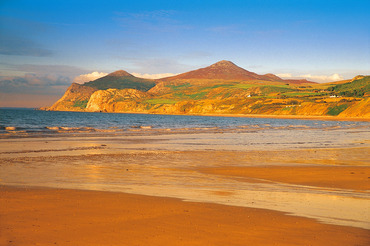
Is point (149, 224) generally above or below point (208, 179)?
above

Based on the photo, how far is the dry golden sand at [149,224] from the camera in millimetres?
8336

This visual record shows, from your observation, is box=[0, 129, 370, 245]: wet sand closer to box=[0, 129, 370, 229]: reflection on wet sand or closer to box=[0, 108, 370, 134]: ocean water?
box=[0, 129, 370, 229]: reflection on wet sand

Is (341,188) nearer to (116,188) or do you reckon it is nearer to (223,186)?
(223,186)

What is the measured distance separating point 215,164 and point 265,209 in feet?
37.3

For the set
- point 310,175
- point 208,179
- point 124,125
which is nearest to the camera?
point 208,179

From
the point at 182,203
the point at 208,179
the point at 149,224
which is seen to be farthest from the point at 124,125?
the point at 149,224

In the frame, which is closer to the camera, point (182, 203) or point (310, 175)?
point (182, 203)

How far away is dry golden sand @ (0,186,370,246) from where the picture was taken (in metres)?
8.34

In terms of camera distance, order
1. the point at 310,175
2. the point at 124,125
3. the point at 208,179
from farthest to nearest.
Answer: the point at 124,125 < the point at 310,175 < the point at 208,179

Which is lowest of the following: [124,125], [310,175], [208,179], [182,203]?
[124,125]

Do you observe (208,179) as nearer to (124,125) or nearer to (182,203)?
(182,203)

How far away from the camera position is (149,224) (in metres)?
9.57

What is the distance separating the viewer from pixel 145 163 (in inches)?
898

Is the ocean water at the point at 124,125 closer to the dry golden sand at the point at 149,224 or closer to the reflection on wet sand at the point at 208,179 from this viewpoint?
the reflection on wet sand at the point at 208,179
